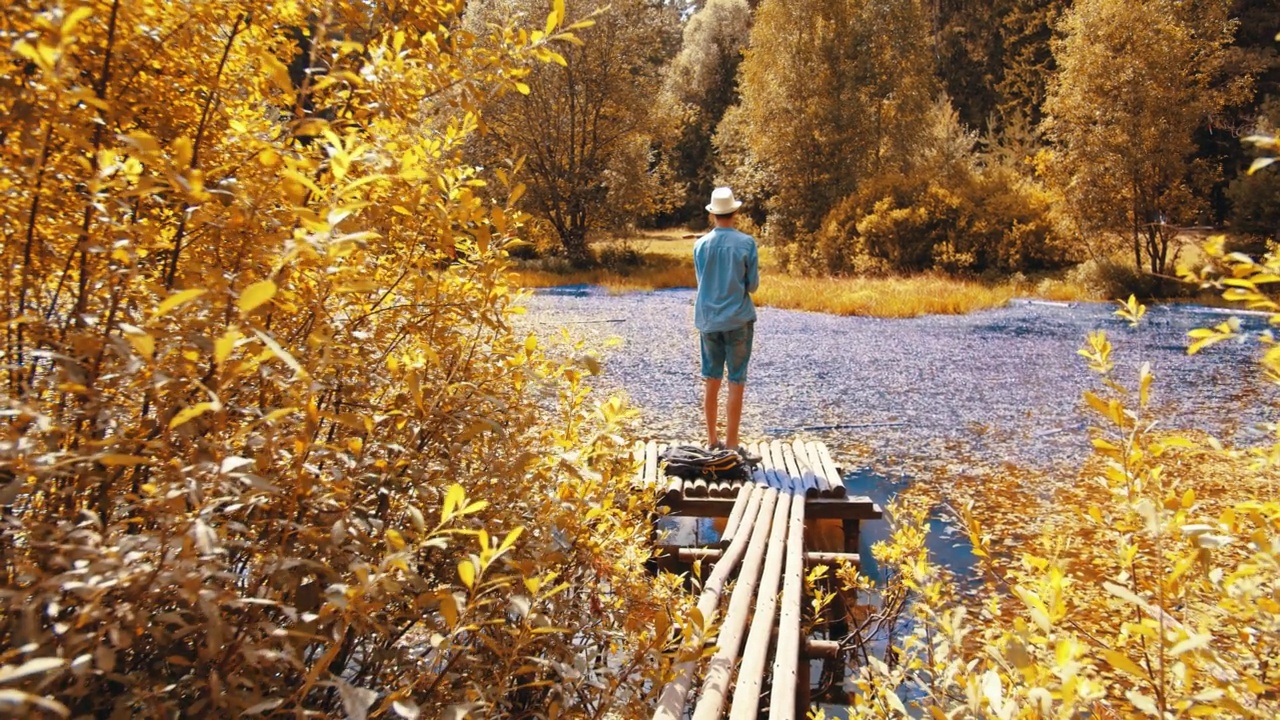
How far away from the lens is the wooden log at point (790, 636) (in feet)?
8.29

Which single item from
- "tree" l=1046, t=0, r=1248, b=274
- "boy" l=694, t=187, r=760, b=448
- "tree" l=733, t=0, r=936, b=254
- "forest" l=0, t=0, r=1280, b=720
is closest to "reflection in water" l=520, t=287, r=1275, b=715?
"boy" l=694, t=187, r=760, b=448

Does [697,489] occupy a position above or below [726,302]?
below

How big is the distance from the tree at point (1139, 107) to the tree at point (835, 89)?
5.26 meters

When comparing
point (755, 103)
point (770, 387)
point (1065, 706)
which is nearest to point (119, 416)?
point (1065, 706)

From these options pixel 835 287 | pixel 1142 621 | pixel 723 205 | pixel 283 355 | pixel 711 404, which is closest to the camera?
pixel 283 355

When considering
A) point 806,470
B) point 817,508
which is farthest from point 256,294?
point 806,470

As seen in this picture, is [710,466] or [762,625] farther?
[710,466]

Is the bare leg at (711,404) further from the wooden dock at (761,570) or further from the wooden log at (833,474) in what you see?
the wooden log at (833,474)

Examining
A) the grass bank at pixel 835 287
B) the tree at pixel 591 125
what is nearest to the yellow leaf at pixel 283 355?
the grass bank at pixel 835 287

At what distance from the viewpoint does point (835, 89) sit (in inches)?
891

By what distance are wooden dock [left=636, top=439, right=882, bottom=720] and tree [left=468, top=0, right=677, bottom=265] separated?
751 inches

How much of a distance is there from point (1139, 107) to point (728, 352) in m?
15.8

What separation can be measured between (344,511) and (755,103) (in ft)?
78.3

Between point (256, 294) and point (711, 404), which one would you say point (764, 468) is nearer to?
point (711, 404)
